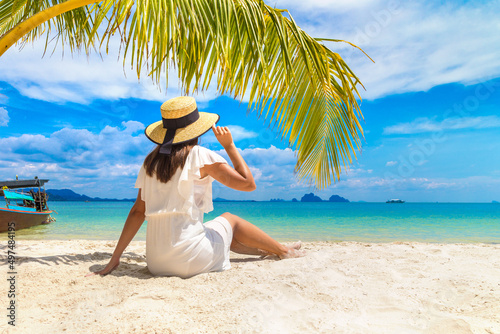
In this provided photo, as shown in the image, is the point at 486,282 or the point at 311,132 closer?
the point at 486,282

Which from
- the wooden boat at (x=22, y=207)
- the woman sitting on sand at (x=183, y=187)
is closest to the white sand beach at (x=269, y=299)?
the woman sitting on sand at (x=183, y=187)

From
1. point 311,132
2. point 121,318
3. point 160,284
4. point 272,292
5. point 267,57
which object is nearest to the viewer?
point 121,318

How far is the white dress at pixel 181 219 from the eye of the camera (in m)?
2.13

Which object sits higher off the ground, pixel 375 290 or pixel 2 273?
pixel 375 290

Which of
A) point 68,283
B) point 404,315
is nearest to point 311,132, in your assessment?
point 404,315

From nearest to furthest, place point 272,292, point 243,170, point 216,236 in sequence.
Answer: point 272,292 → point 243,170 → point 216,236

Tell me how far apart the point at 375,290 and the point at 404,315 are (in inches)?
12.9

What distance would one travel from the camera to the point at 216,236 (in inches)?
91.9

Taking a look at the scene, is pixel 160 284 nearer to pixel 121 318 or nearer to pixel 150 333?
pixel 121 318

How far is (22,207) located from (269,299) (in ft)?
37.9

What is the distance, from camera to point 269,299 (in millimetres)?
1766

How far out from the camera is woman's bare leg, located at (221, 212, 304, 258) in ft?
8.52

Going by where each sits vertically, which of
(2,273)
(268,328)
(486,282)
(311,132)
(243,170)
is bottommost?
(2,273)

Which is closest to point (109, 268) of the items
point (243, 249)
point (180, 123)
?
point (243, 249)
